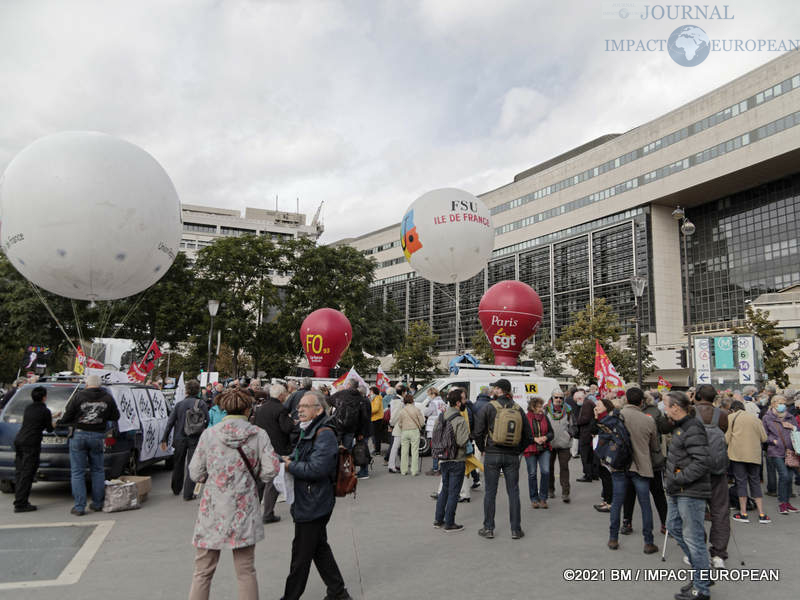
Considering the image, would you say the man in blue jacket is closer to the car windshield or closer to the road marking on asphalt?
the road marking on asphalt

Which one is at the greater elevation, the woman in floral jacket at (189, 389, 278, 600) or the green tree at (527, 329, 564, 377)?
the green tree at (527, 329, 564, 377)

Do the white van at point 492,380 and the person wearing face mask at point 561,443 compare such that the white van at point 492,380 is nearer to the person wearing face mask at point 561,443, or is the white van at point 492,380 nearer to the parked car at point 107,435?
the person wearing face mask at point 561,443

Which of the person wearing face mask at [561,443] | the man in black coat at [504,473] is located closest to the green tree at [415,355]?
the person wearing face mask at [561,443]

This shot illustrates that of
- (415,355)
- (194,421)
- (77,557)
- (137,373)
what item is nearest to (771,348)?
(415,355)

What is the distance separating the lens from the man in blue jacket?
4.20 metres

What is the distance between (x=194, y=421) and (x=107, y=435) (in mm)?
1248

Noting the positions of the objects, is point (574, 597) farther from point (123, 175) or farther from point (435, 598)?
point (123, 175)

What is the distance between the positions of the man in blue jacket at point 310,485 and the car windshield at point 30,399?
20.0 feet

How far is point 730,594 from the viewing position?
4988 mm

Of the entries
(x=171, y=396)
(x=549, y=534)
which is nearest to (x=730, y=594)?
(x=549, y=534)

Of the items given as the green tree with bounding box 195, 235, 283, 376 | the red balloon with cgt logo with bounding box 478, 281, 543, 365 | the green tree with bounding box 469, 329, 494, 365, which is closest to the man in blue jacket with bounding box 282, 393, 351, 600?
the red balloon with cgt logo with bounding box 478, 281, 543, 365

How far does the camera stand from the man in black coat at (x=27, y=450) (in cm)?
755

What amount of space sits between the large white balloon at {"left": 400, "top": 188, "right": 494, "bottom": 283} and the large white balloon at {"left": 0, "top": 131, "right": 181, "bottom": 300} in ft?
26.4

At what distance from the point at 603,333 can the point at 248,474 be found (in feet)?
107
